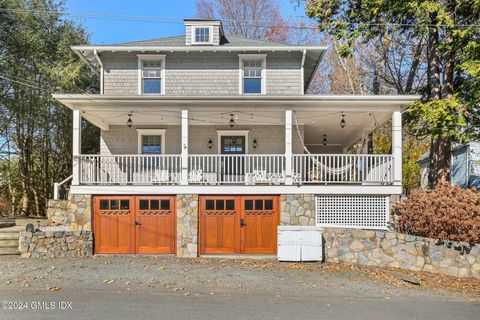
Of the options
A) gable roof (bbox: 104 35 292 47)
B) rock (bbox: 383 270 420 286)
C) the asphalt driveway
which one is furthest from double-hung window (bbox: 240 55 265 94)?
rock (bbox: 383 270 420 286)

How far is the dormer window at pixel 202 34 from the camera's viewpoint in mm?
14883

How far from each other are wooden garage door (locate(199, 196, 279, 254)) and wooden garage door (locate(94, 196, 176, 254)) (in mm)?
1034

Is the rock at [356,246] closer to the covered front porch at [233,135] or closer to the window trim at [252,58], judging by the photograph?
the covered front porch at [233,135]

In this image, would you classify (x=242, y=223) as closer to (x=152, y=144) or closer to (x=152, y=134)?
(x=152, y=144)

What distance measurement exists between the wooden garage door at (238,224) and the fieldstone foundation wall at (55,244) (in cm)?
338

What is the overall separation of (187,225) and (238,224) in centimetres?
151

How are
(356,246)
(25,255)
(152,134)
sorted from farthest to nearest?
(152,134), (25,255), (356,246)

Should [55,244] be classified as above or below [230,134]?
below

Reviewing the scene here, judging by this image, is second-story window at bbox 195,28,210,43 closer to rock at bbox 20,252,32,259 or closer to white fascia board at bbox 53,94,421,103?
white fascia board at bbox 53,94,421,103

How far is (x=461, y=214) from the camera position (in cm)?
908

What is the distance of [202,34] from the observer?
14945 mm

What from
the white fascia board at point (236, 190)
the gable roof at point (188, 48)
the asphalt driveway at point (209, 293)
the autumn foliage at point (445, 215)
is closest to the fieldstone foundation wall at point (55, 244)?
the asphalt driveway at point (209, 293)

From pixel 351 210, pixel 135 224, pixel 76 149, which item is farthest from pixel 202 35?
pixel 351 210

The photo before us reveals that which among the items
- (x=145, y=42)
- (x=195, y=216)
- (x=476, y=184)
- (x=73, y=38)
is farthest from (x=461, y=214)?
(x=73, y=38)
